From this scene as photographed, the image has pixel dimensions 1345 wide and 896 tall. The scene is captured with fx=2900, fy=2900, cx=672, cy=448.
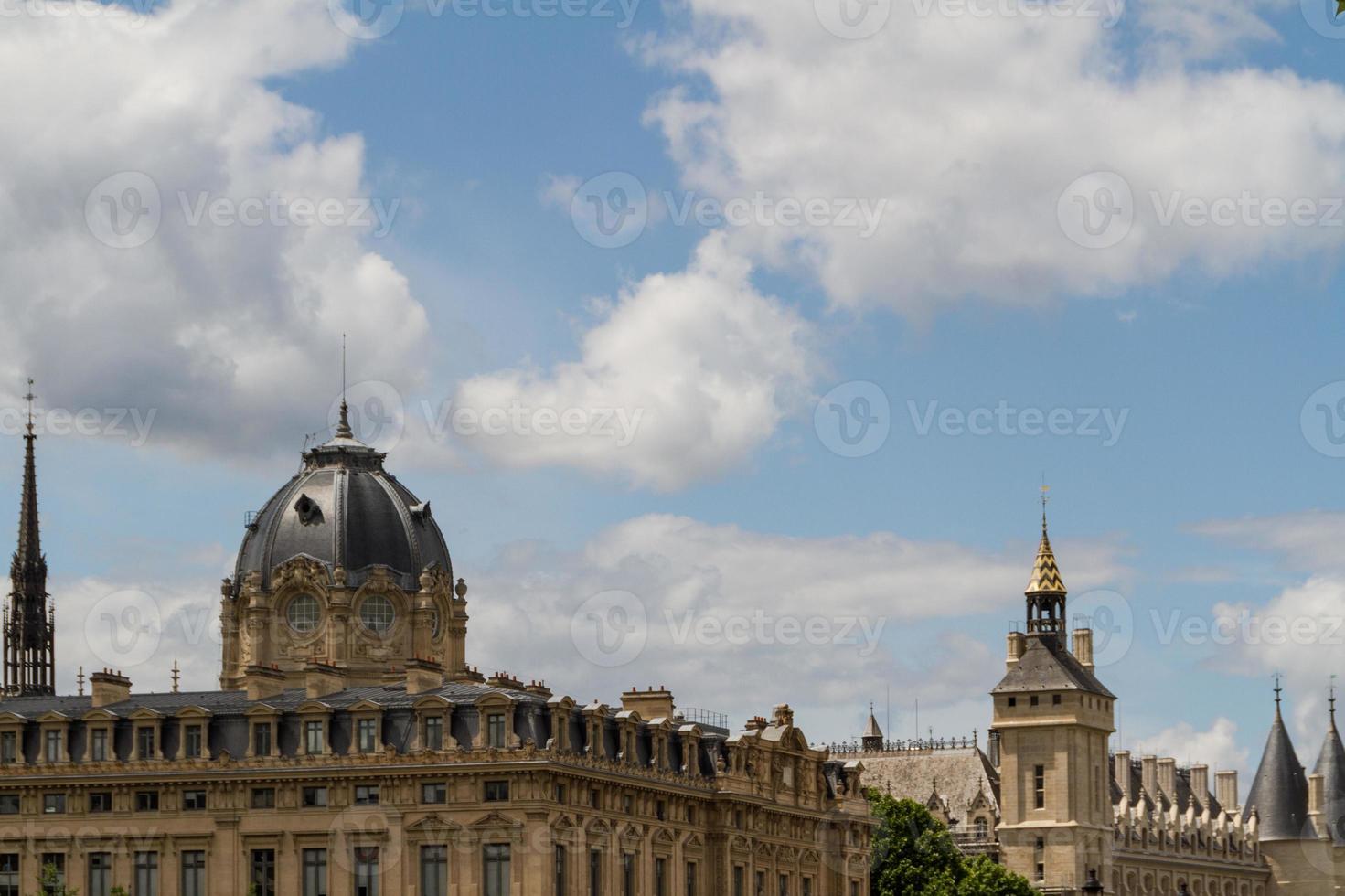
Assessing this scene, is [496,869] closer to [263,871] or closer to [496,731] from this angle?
[496,731]

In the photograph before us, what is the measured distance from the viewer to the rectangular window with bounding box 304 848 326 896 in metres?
139

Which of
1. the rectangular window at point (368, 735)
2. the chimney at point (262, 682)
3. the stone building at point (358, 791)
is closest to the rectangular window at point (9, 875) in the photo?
the stone building at point (358, 791)

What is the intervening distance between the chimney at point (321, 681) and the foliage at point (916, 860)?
52671 millimetres

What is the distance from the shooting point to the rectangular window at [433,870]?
13738cm

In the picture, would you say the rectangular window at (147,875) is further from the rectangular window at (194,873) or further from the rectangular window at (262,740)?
the rectangular window at (262,740)

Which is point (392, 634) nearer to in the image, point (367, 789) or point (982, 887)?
point (367, 789)

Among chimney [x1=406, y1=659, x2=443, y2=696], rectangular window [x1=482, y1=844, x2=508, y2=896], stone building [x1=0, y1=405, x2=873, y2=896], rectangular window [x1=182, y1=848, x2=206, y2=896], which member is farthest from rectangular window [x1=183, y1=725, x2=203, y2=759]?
rectangular window [x1=482, y1=844, x2=508, y2=896]

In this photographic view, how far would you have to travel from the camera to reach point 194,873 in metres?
141

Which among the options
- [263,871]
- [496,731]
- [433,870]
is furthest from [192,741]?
[496,731]

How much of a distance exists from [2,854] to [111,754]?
25.0 ft

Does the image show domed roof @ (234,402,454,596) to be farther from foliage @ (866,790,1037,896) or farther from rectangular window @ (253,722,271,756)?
foliage @ (866,790,1037,896)

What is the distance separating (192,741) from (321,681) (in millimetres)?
7249

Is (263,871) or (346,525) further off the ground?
(346,525)

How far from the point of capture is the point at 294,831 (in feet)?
456
